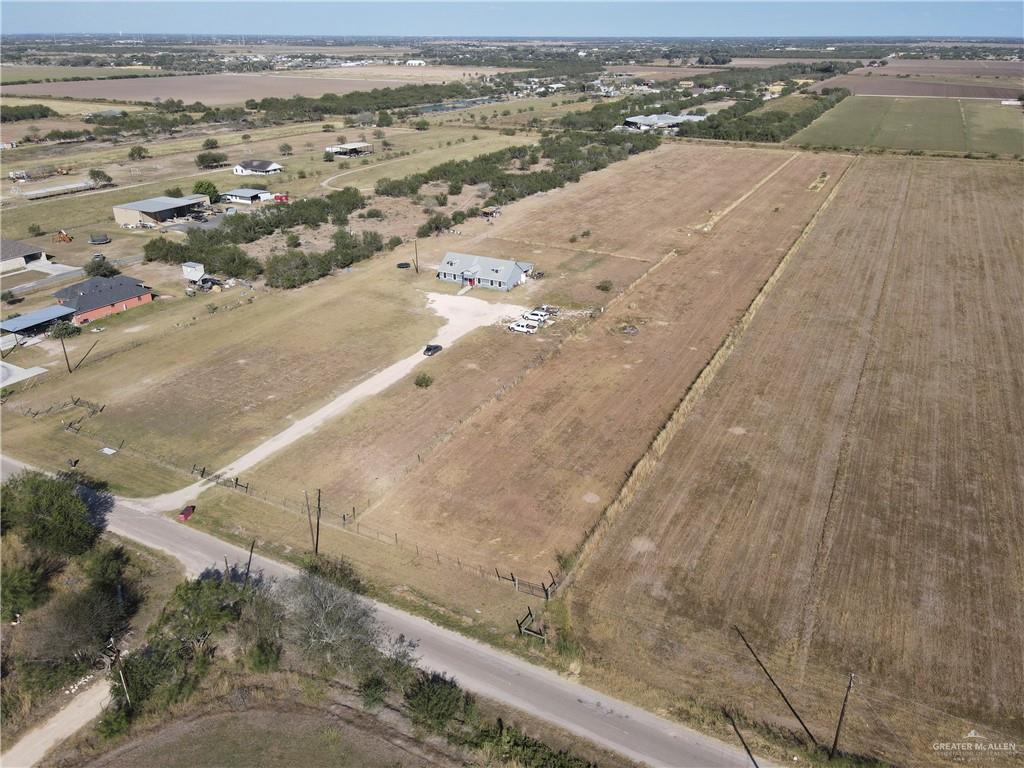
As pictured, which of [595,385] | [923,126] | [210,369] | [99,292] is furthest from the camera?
[923,126]

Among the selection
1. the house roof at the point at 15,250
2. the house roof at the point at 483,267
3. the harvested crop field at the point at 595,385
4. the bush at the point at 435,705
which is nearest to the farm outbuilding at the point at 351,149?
the harvested crop field at the point at 595,385

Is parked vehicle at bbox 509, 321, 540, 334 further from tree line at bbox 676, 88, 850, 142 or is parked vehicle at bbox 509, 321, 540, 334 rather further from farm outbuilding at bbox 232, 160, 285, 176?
tree line at bbox 676, 88, 850, 142

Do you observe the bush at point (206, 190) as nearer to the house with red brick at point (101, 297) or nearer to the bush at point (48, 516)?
the house with red brick at point (101, 297)

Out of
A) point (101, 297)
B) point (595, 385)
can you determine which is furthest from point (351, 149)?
point (595, 385)

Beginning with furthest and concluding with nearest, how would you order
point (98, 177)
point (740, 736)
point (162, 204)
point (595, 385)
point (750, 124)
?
1. point (750, 124)
2. point (98, 177)
3. point (162, 204)
4. point (595, 385)
5. point (740, 736)

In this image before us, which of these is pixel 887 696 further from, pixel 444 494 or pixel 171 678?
pixel 171 678

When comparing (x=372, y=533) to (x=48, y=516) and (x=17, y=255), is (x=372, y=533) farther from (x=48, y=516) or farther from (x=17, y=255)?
(x=17, y=255)

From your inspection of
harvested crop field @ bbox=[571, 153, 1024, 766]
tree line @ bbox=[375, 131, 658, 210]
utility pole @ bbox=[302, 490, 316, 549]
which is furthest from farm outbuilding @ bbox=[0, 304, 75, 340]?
tree line @ bbox=[375, 131, 658, 210]
